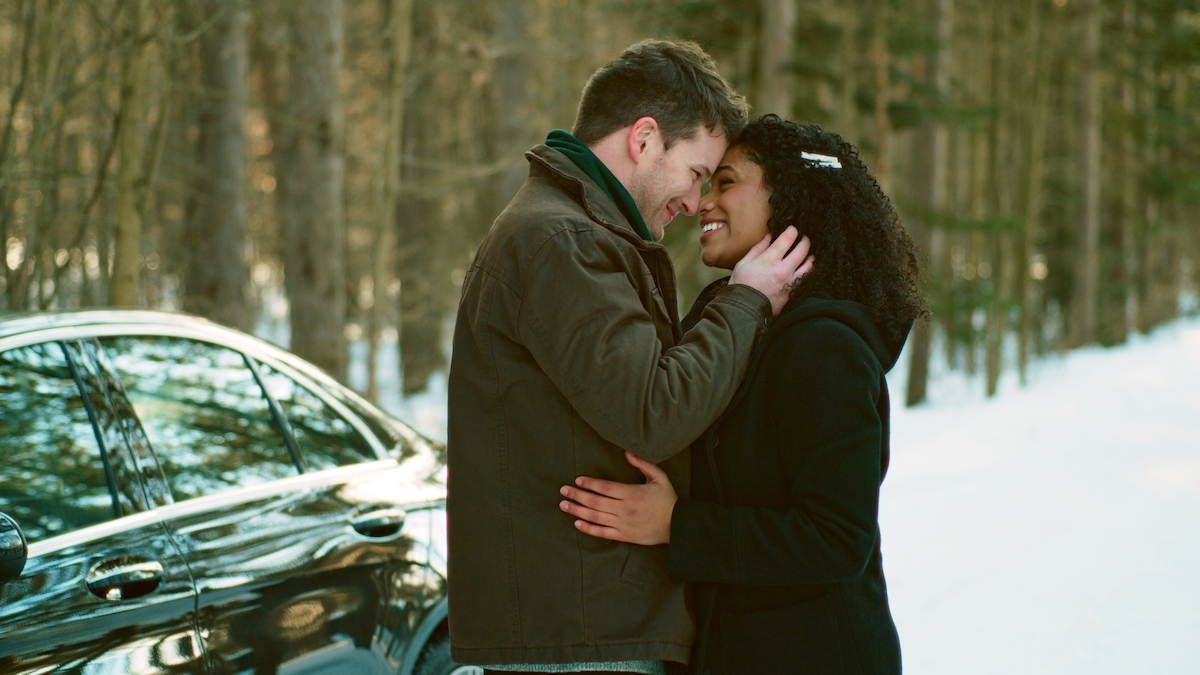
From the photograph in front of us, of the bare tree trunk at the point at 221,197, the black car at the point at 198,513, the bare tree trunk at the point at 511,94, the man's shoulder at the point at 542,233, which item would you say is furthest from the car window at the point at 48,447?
the bare tree trunk at the point at 511,94

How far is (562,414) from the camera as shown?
1892 mm

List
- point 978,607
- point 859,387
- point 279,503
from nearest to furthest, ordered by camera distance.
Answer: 1. point 859,387
2. point 279,503
3. point 978,607

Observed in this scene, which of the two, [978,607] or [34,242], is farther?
[34,242]

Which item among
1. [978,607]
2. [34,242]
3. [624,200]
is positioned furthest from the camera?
[34,242]

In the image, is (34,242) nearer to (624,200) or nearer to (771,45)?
(624,200)

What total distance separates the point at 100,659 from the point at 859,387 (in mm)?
1662

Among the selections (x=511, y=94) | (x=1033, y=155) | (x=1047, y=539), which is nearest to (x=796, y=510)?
(x=1047, y=539)

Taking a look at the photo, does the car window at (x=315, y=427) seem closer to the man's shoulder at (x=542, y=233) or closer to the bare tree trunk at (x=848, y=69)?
the man's shoulder at (x=542, y=233)

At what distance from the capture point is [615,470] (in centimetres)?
194

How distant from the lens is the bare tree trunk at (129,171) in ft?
16.9

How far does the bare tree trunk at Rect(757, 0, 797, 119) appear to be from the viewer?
10164 mm

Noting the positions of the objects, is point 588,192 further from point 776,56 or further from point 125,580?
point 776,56

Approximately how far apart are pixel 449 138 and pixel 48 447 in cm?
1622

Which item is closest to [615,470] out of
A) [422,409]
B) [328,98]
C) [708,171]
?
[708,171]
